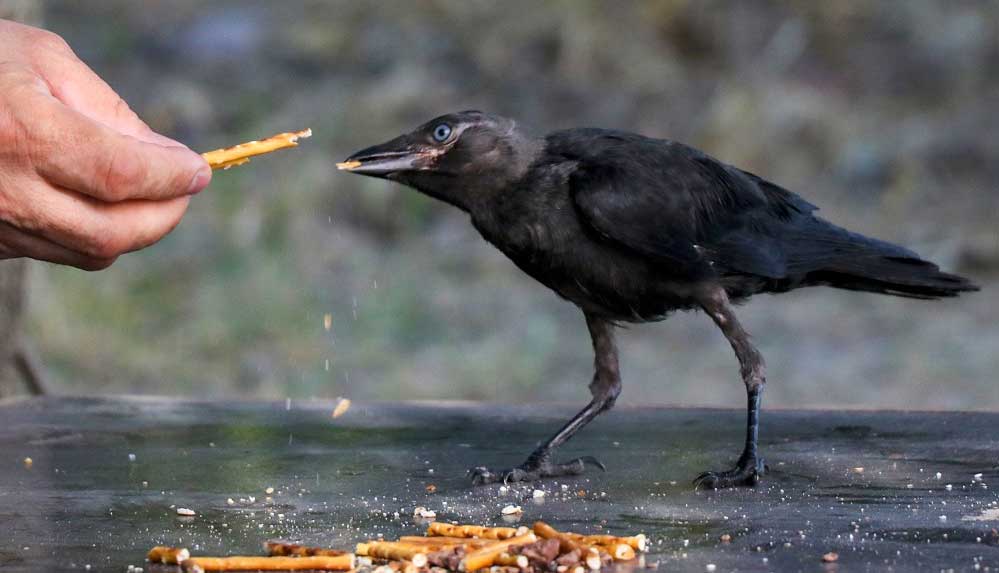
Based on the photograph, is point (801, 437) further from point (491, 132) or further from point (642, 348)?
point (642, 348)

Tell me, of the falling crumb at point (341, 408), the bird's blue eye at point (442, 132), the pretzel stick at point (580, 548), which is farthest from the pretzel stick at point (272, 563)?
the falling crumb at point (341, 408)

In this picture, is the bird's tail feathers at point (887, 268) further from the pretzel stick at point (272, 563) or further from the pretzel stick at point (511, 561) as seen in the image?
the pretzel stick at point (272, 563)

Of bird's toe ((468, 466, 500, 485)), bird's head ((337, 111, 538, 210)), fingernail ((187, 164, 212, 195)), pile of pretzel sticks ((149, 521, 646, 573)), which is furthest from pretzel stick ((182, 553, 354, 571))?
bird's head ((337, 111, 538, 210))

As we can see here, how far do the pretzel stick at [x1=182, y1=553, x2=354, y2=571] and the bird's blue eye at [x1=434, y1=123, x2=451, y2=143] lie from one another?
1725mm

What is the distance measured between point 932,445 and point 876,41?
28.5ft

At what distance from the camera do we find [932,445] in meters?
4.07

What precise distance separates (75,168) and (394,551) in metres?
0.96

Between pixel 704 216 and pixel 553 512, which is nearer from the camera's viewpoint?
pixel 553 512

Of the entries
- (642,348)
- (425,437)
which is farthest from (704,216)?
(642,348)

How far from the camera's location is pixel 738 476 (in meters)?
3.67

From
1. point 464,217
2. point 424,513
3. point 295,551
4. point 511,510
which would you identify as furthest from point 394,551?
point 464,217

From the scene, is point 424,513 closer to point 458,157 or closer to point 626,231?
point 626,231

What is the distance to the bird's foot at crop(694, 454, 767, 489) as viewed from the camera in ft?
11.9

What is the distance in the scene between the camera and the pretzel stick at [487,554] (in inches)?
107
